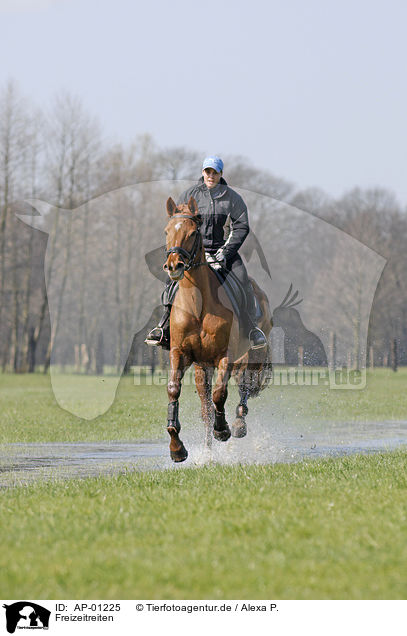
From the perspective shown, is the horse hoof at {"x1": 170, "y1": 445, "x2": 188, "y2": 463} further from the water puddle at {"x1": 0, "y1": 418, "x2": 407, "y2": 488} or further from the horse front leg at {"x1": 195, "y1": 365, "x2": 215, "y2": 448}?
the horse front leg at {"x1": 195, "y1": 365, "x2": 215, "y2": 448}

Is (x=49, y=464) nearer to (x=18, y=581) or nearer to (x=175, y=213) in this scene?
(x=175, y=213)

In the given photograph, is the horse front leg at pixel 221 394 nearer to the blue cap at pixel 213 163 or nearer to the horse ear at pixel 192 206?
A: the horse ear at pixel 192 206

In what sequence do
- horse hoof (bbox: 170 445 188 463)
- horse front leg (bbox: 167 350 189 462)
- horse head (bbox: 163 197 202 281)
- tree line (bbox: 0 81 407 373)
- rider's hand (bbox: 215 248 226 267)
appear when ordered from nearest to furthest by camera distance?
horse head (bbox: 163 197 202 281)
horse front leg (bbox: 167 350 189 462)
horse hoof (bbox: 170 445 188 463)
rider's hand (bbox: 215 248 226 267)
tree line (bbox: 0 81 407 373)

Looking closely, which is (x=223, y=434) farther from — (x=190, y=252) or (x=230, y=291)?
(x=190, y=252)

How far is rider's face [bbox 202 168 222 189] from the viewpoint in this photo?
13305mm

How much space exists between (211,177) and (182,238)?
5.77 feet

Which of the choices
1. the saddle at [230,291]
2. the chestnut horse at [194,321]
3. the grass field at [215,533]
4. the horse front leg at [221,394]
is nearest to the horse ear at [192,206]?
the chestnut horse at [194,321]

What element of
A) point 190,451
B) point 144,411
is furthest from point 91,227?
point 190,451

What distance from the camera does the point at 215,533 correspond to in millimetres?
7730

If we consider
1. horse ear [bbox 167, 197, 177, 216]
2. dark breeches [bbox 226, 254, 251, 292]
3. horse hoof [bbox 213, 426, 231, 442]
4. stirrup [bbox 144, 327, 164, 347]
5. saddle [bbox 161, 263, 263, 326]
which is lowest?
horse hoof [bbox 213, 426, 231, 442]

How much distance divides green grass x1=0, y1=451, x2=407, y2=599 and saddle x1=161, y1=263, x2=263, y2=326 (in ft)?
8.32

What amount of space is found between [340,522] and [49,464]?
6.59m

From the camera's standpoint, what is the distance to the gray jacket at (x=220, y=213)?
13.3 meters
